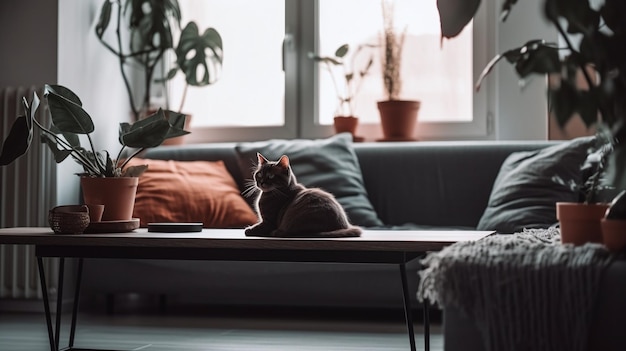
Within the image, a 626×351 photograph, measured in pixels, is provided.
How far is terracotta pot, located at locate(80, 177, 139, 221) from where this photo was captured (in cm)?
262

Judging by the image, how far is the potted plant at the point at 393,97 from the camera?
4207mm

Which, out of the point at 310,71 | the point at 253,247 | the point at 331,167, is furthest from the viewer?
the point at 310,71

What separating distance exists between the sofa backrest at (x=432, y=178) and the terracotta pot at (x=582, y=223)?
2032mm

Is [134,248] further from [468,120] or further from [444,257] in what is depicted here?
[468,120]

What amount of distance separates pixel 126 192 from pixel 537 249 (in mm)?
1388

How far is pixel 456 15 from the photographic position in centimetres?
160

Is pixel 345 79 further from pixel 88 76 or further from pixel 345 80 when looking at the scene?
pixel 88 76

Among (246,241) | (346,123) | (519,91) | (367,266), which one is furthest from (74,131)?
(519,91)

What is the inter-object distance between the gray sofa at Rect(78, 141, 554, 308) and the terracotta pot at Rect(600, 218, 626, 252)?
1787 mm

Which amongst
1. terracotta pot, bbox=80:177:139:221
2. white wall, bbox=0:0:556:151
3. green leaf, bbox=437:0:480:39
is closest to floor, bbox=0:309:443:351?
terracotta pot, bbox=80:177:139:221

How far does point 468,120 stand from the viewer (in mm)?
4383

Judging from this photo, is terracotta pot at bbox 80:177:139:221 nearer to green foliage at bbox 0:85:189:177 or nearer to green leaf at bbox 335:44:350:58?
green foliage at bbox 0:85:189:177

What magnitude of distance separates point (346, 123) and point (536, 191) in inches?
46.6

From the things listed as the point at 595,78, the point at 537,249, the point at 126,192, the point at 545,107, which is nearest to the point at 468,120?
the point at 545,107
